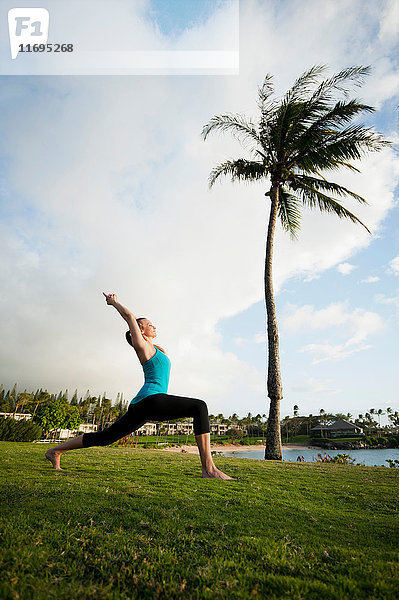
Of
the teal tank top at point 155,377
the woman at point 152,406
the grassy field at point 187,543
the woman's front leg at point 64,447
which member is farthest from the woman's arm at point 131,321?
the grassy field at point 187,543

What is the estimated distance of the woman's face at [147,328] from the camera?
16.9 ft

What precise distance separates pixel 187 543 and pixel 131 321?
2.76 meters

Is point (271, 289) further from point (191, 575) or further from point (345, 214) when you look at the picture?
point (191, 575)

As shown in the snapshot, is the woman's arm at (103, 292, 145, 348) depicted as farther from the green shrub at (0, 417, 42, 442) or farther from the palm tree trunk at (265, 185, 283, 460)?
the green shrub at (0, 417, 42, 442)

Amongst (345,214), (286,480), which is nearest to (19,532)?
(286,480)

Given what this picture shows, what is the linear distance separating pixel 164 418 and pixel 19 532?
78.5 inches

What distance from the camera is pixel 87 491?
4523 millimetres

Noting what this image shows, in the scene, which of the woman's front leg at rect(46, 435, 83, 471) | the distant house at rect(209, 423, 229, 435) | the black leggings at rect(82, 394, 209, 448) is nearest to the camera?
the black leggings at rect(82, 394, 209, 448)

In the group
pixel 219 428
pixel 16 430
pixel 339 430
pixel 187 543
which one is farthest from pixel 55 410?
pixel 219 428

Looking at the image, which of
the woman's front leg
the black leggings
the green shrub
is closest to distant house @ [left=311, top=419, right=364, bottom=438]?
the green shrub

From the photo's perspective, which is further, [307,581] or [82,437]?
[82,437]

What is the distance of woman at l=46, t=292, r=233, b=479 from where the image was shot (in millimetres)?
4371

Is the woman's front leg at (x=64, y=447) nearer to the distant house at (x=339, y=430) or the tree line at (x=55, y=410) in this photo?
the tree line at (x=55, y=410)

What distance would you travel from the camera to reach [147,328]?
5.17 m
